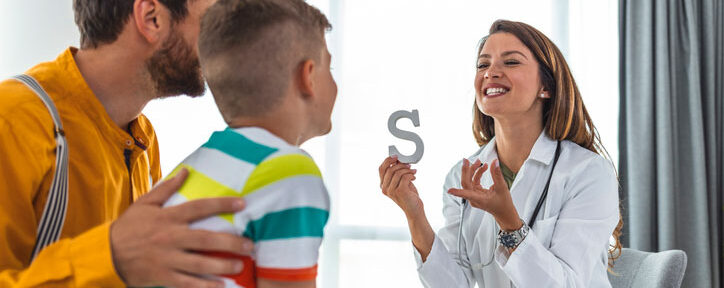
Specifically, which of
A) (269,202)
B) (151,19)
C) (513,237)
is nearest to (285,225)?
(269,202)

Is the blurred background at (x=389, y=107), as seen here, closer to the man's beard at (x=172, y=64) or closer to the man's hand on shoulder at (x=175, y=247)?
the man's beard at (x=172, y=64)

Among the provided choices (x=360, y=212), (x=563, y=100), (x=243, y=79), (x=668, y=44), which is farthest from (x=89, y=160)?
(x=668, y=44)

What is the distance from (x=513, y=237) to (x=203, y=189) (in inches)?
40.5

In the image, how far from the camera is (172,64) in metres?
1.20

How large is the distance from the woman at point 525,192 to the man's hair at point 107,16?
758 millimetres

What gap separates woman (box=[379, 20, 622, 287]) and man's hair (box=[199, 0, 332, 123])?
2.48 ft

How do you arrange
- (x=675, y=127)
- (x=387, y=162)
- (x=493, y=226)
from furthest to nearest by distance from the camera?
(x=675, y=127) → (x=493, y=226) → (x=387, y=162)

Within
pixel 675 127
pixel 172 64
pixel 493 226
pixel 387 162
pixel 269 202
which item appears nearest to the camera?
pixel 269 202

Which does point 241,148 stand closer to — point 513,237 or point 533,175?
point 513,237

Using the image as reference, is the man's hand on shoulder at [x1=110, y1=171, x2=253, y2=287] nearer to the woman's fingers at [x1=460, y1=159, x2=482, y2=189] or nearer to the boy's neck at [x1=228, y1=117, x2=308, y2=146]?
the boy's neck at [x1=228, y1=117, x2=308, y2=146]

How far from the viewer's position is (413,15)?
3482 millimetres

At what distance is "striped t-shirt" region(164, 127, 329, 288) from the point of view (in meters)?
0.84

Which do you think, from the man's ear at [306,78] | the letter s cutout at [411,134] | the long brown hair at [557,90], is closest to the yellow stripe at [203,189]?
the man's ear at [306,78]

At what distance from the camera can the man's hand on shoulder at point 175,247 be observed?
831mm
